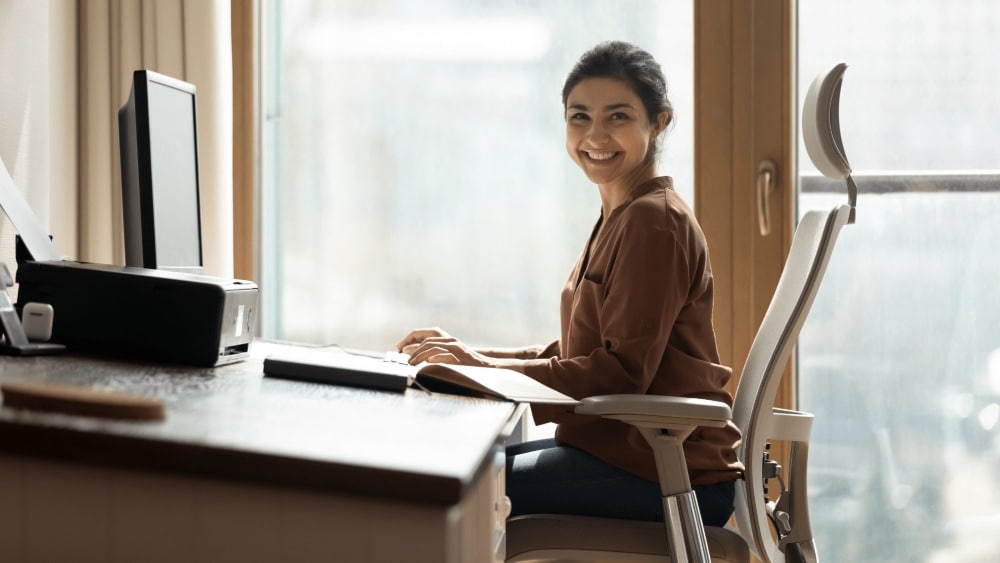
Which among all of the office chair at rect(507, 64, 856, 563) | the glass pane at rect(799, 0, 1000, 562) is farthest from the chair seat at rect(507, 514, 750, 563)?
the glass pane at rect(799, 0, 1000, 562)

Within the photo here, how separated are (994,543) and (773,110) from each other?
1.12 meters

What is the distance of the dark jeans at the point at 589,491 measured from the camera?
1454 mm

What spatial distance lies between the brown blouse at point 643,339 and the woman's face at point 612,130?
161 mm

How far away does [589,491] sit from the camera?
146 cm

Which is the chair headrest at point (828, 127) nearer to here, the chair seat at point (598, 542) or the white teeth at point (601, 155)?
the white teeth at point (601, 155)

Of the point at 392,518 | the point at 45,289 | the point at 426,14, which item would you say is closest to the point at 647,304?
the point at 392,518

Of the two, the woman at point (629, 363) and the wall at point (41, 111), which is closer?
the woman at point (629, 363)

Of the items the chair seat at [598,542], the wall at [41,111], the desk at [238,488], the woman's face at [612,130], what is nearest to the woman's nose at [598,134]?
the woman's face at [612,130]

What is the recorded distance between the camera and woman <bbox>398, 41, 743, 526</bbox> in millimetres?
1465

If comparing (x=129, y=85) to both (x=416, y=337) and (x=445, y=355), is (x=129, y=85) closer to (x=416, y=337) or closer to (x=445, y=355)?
(x=416, y=337)

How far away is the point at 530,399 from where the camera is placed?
1172 mm

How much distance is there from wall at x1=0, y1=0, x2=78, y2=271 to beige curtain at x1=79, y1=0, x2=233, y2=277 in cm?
4

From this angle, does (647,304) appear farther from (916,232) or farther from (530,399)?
(916,232)

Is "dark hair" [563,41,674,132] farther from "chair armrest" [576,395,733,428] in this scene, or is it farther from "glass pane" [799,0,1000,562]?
"chair armrest" [576,395,733,428]
